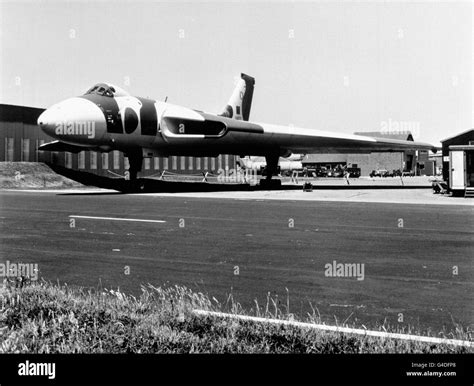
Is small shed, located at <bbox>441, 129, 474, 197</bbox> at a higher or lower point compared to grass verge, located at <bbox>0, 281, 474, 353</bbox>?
higher

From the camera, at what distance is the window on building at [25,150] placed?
132ft

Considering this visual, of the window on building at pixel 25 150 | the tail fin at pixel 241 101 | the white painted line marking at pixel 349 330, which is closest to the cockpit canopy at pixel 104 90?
the window on building at pixel 25 150

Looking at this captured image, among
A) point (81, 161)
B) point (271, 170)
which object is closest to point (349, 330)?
point (271, 170)

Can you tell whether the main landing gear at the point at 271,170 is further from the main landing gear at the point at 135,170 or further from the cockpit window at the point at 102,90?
the cockpit window at the point at 102,90

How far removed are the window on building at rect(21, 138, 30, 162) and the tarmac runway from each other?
24.9 metres

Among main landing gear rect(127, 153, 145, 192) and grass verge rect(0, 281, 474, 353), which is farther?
main landing gear rect(127, 153, 145, 192)

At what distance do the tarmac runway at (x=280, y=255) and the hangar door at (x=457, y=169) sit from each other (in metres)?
9.10

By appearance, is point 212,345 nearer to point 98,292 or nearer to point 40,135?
point 98,292

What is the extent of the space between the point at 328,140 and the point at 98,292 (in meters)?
30.3

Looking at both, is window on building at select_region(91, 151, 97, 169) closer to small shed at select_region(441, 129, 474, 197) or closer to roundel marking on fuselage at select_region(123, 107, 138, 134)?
roundel marking on fuselage at select_region(123, 107, 138, 134)

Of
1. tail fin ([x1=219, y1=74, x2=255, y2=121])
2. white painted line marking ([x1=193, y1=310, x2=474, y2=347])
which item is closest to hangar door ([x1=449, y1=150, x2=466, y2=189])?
tail fin ([x1=219, y1=74, x2=255, y2=121])

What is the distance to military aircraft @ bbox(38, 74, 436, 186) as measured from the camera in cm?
2573

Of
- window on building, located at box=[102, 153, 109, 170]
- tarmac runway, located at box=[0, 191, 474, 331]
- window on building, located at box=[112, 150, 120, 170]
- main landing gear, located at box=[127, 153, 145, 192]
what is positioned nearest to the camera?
tarmac runway, located at box=[0, 191, 474, 331]

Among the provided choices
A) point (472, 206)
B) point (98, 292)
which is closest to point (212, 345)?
point (98, 292)
